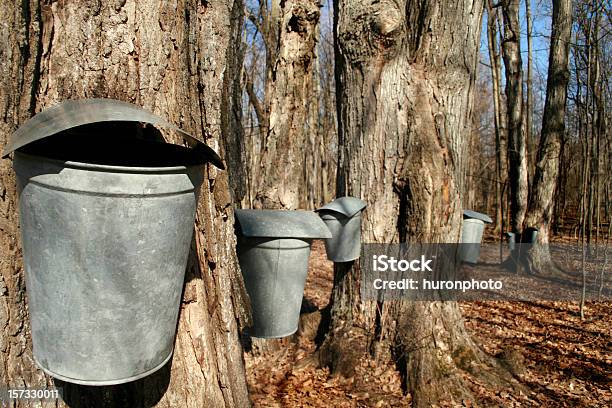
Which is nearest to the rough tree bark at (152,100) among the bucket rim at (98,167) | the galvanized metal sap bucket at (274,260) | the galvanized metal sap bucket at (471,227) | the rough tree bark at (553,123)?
the galvanized metal sap bucket at (274,260)

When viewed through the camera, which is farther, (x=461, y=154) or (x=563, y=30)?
(x=563, y=30)

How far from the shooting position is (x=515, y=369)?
3762 mm

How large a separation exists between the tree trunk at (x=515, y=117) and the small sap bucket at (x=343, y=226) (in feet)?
21.2

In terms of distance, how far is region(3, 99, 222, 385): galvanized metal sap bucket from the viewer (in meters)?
1.05

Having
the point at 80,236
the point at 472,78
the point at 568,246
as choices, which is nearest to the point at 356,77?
the point at 472,78

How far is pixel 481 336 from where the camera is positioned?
4.89 meters

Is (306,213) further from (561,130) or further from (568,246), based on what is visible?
(568,246)

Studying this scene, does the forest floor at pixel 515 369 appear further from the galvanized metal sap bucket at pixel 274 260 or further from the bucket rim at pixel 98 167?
the bucket rim at pixel 98 167

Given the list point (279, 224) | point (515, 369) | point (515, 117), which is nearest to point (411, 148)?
point (279, 224)

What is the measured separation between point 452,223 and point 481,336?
2.19 metres

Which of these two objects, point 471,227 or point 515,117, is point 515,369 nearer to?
point 471,227

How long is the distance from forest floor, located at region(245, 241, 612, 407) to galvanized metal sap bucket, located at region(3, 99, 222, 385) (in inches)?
99.5

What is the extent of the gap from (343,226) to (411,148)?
0.95 metres

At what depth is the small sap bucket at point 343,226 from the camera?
2.96 metres
